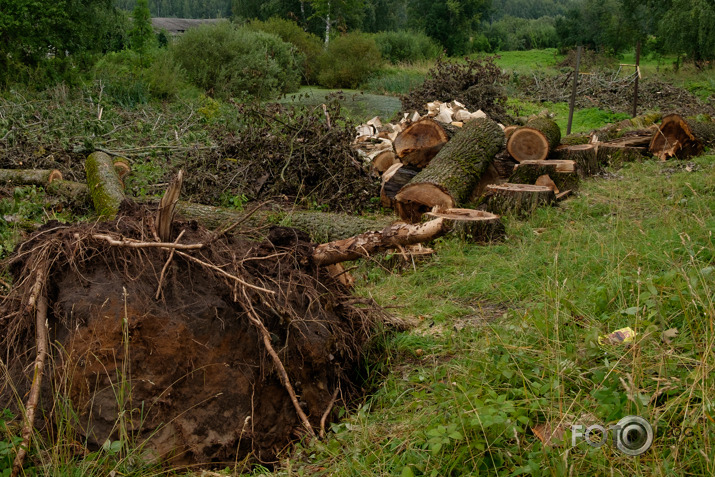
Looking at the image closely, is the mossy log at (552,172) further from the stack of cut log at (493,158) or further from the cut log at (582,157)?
the cut log at (582,157)

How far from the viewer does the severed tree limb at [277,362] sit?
120 inches

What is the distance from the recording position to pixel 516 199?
23.5 feet

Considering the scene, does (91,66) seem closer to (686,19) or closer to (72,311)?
(72,311)

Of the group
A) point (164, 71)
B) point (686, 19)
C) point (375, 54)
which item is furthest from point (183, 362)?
point (686, 19)

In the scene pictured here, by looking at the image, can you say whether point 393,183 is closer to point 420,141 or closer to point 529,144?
point 420,141

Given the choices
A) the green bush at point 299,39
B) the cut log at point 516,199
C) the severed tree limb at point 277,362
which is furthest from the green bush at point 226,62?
the severed tree limb at point 277,362

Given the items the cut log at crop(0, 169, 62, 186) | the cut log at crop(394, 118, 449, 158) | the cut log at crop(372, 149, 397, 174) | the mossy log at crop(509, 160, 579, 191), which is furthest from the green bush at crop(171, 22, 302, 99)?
the mossy log at crop(509, 160, 579, 191)

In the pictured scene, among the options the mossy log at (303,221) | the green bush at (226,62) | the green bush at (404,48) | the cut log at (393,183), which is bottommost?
the mossy log at (303,221)

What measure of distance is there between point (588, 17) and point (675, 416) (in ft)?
143

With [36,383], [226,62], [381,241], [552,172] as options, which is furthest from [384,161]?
[226,62]

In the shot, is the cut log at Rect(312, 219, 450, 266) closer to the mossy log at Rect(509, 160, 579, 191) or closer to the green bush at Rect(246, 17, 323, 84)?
the mossy log at Rect(509, 160, 579, 191)

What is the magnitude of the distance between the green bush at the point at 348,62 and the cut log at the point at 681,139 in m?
17.8

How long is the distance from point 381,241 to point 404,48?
113 ft

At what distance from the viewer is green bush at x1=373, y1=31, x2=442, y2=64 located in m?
34.8
